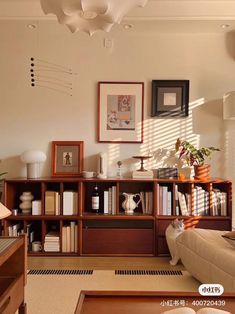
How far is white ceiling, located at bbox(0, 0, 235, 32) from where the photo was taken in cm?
356

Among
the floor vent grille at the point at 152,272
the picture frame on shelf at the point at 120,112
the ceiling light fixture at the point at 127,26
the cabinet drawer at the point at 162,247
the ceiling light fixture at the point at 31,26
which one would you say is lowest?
the floor vent grille at the point at 152,272

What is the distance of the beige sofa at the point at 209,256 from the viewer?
2.25 metres

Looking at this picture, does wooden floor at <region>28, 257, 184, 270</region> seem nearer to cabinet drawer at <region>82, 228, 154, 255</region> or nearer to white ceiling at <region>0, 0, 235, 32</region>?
cabinet drawer at <region>82, 228, 154, 255</region>

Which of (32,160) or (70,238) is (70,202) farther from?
(32,160)

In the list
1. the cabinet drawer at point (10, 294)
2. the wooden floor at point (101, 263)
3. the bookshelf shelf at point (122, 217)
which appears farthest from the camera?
the bookshelf shelf at point (122, 217)

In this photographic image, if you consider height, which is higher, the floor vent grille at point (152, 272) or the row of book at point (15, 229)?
the row of book at point (15, 229)

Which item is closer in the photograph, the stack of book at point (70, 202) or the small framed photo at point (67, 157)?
the stack of book at point (70, 202)

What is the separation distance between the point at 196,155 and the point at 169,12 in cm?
164

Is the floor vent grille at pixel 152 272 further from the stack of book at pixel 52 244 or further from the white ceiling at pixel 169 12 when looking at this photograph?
the white ceiling at pixel 169 12

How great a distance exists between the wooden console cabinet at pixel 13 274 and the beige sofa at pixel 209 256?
1.37 meters

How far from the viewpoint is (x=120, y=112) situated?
13.3ft

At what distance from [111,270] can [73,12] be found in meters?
2.50

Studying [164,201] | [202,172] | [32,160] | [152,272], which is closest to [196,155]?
[202,172]

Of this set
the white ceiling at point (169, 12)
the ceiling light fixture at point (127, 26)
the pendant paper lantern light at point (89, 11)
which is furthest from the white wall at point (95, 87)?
the pendant paper lantern light at point (89, 11)
